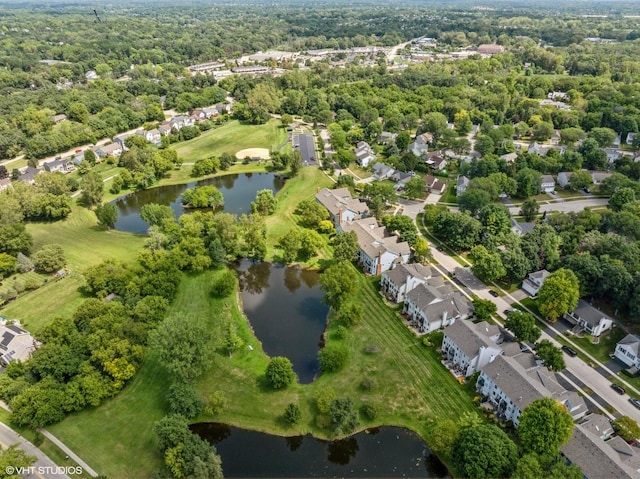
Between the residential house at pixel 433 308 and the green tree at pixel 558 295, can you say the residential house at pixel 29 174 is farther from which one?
the green tree at pixel 558 295

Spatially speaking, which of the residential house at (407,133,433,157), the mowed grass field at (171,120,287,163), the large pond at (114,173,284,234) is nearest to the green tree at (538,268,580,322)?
the large pond at (114,173,284,234)

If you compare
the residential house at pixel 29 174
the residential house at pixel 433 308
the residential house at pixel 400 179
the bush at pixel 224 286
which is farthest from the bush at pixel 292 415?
the residential house at pixel 29 174

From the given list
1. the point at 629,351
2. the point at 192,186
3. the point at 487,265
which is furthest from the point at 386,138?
the point at 629,351

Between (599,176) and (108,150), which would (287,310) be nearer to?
(599,176)

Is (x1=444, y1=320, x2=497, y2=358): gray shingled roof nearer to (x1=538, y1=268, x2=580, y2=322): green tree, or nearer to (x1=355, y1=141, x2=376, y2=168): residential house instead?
(x1=538, y1=268, x2=580, y2=322): green tree

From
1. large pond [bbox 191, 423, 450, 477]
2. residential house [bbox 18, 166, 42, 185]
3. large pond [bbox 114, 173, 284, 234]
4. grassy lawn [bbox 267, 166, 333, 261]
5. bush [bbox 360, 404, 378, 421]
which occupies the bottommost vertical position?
large pond [bbox 114, 173, 284, 234]

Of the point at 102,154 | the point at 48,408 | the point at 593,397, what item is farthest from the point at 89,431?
the point at 102,154
